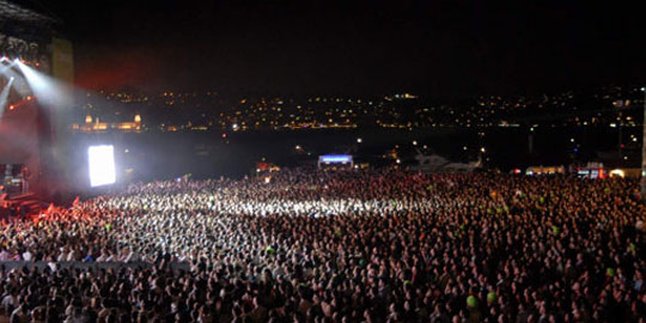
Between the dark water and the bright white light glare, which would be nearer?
the bright white light glare

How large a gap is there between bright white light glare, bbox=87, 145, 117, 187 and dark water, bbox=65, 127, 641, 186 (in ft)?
69.6

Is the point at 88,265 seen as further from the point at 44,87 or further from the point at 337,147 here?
the point at 337,147

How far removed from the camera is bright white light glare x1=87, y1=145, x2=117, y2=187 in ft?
87.8

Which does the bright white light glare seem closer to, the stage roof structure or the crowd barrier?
the stage roof structure

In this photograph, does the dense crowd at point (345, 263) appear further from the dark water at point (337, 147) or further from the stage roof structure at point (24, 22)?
the dark water at point (337, 147)

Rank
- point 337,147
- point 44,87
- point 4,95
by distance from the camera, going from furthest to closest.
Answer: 1. point 337,147
2. point 44,87
3. point 4,95

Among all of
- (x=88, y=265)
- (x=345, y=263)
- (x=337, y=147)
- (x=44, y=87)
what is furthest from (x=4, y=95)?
(x=337, y=147)

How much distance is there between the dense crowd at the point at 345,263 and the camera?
342 inches

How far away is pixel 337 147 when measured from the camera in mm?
97375

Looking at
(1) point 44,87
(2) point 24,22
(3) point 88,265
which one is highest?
(2) point 24,22

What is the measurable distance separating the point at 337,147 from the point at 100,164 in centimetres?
7101

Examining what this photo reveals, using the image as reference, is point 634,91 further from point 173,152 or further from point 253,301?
point 253,301

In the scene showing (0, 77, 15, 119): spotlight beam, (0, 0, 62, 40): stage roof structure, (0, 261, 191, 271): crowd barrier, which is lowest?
(0, 261, 191, 271): crowd barrier

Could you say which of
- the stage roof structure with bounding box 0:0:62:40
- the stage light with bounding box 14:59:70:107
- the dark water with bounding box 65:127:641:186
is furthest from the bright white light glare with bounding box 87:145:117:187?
the dark water with bounding box 65:127:641:186
